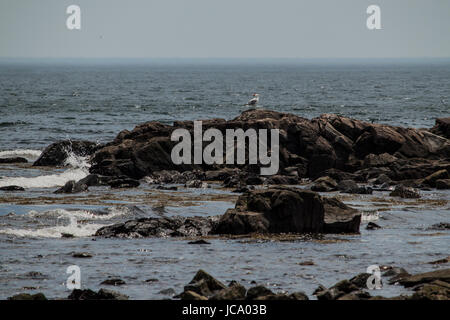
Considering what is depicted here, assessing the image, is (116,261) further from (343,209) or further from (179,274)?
(343,209)

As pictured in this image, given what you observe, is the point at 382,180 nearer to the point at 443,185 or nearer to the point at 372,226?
the point at 443,185

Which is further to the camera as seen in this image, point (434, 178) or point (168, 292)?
point (434, 178)

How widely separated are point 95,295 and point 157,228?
25.9ft

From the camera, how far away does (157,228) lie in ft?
76.8

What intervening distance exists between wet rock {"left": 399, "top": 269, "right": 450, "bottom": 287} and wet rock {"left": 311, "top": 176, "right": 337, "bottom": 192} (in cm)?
1532

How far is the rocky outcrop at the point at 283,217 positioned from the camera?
2319 centimetres

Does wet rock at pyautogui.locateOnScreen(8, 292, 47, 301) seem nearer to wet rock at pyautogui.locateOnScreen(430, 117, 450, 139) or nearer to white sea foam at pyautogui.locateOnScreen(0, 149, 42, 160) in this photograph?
white sea foam at pyautogui.locateOnScreen(0, 149, 42, 160)

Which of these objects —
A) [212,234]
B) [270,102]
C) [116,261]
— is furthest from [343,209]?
[270,102]

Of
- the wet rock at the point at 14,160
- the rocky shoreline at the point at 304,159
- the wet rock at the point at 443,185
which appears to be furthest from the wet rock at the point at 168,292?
the wet rock at the point at 14,160

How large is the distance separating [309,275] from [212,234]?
18.6 ft

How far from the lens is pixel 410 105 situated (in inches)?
3593

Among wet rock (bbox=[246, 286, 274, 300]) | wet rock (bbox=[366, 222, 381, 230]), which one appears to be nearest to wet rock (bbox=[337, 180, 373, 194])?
wet rock (bbox=[366, 222, 381, 230])

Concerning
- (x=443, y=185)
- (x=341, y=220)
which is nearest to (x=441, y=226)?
(x=341, y=220)

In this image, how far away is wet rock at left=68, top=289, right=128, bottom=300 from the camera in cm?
1552
